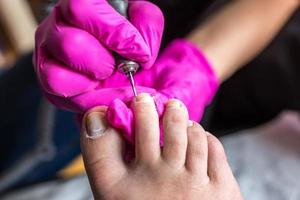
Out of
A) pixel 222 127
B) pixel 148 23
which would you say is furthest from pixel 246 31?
pixel 148 23

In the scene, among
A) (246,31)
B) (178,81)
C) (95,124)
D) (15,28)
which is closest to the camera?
(95,124)

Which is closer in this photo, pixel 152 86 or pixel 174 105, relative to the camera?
pixel 174 105

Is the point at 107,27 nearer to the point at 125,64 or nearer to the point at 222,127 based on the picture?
the point at 125,64

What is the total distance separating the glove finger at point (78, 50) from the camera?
568 mm

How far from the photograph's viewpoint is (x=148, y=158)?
1.82 feet

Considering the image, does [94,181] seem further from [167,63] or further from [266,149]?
[266,149]

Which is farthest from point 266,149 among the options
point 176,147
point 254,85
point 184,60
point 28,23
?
point 28,23

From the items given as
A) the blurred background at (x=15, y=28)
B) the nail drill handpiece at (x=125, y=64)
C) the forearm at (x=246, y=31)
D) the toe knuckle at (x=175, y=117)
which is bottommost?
the blurred background at (x=15, y=28)

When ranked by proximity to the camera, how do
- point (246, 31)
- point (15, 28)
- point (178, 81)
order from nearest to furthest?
point (178, 81), point (246, 31), point (15, 28)

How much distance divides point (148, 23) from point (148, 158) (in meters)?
0.17

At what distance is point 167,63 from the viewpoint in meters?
0.76

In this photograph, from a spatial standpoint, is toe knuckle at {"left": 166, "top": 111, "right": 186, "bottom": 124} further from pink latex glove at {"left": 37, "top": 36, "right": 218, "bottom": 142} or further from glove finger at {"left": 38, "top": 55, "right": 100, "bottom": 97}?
glove finger at {"left": 38, "top": 55, "right": 100, "bottom": 97}

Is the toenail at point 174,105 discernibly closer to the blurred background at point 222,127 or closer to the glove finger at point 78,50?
the glove finger at point 78,50

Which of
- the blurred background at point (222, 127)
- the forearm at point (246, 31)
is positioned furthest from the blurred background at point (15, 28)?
the forearm at point (246, 31)
